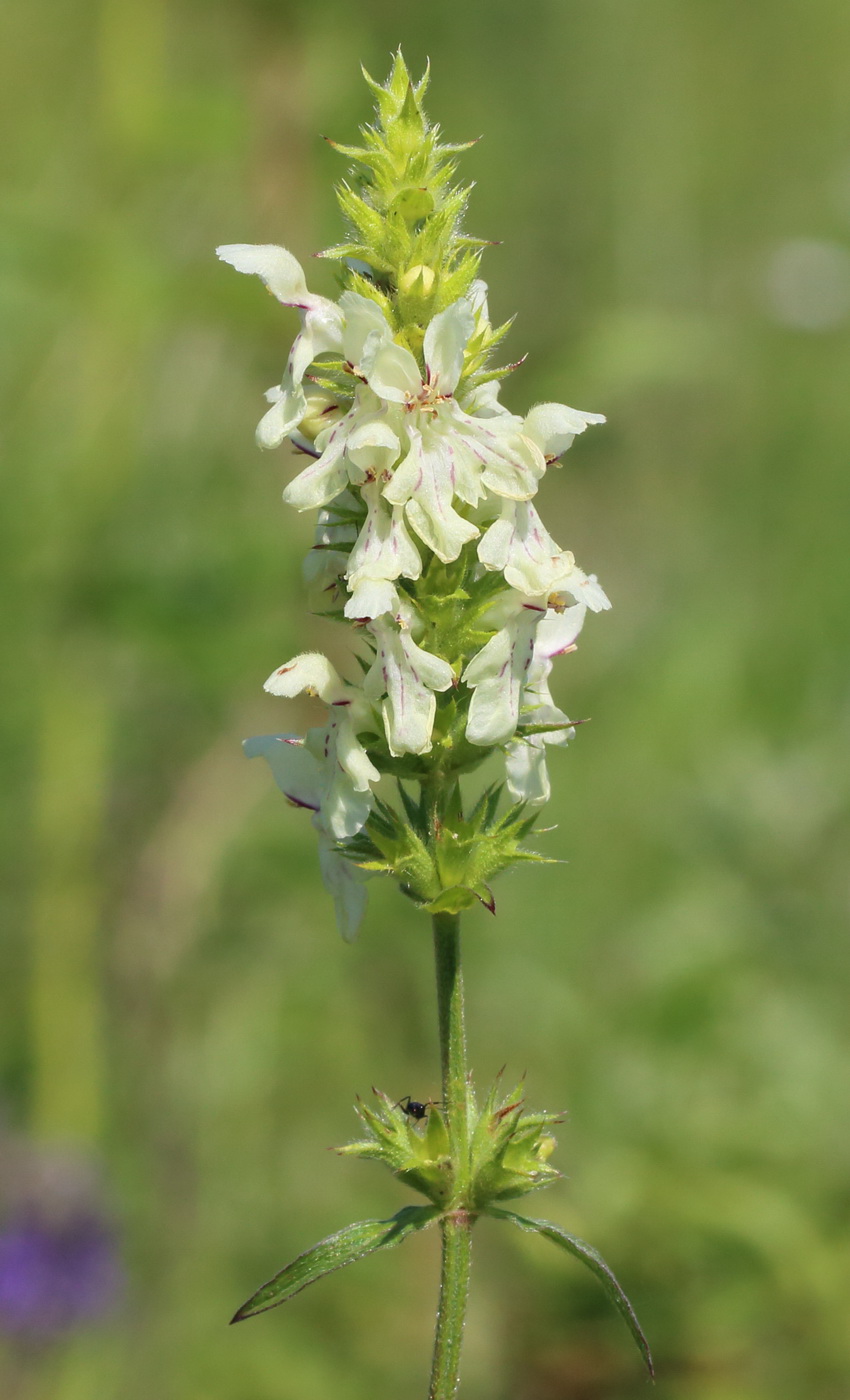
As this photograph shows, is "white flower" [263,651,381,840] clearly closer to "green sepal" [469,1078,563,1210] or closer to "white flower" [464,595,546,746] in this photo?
"white flower" [464,595,546,746]

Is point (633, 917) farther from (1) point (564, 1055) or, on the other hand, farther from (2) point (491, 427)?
(2) point (491, 427)

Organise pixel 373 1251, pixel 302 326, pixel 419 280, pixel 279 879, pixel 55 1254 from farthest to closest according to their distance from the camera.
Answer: pixel 279 879 < pixel 55 1254 < pixel 302 326 < pixel 419 280 < pixel 373 1251

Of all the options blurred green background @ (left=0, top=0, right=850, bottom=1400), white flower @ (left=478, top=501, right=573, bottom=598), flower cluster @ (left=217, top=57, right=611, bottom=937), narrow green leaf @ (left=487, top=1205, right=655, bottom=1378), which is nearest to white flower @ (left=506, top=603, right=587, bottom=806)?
flower cluster @ (left=217, top=57, right=611, bottom=937)

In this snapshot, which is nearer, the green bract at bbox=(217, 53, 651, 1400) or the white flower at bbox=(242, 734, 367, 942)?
the green bract at bbox=(217, 53, 651, 1400)

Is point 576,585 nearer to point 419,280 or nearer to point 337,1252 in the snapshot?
point 419,280

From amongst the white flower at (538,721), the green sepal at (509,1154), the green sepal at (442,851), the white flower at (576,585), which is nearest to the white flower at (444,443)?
the white flower at (576,585)

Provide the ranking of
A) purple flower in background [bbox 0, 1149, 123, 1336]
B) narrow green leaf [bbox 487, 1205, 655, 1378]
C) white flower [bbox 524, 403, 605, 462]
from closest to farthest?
narrow green leaf [bbox 487, 1205, 655, 1378], white flower [bbox 524, 403, 605, 462], purple flower in background [bbox 0, 1149, 123, 1336]

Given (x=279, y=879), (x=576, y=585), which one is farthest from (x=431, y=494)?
(x=279, y=879)
